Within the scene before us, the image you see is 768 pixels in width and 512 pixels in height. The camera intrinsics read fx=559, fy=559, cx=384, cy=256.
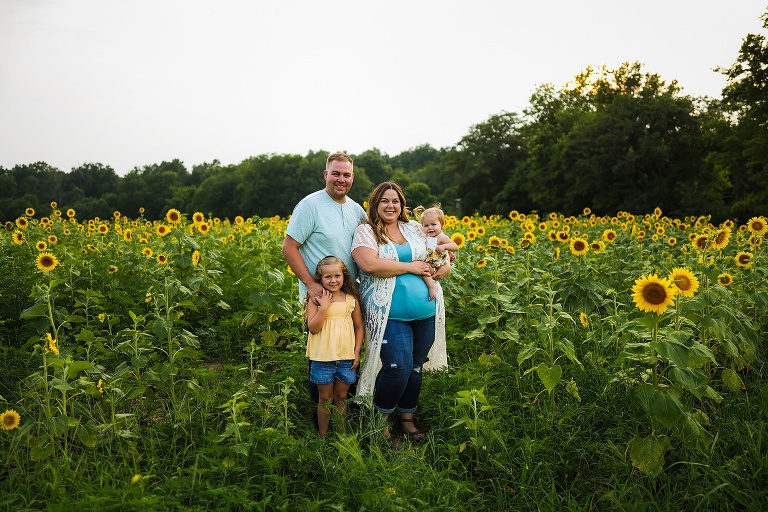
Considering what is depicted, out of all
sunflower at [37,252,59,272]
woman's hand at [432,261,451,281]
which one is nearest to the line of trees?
sunflower at [37,252,59,272]

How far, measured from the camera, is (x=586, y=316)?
4.82 meters

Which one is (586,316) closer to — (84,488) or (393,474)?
(393,474)

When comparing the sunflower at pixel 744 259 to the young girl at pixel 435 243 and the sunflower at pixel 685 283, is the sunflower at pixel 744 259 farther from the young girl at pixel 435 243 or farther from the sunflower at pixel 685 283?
the young girl at pixel 435 243

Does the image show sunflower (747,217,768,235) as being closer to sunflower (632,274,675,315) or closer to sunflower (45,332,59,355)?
sunflower (632,274,675,315)

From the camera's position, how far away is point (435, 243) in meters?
3.67

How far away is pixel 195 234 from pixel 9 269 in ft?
7.83

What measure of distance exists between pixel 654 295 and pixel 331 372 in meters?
1.87

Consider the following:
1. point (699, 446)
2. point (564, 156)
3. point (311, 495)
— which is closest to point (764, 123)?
point (564, 156)

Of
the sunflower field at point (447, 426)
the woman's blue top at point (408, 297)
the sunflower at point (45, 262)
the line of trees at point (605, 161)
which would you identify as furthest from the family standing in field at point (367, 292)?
the line of trees at point (605, 161)

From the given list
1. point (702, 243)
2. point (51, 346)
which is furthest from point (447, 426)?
point (702, 243)

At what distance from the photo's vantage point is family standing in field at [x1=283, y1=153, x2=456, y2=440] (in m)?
3.38

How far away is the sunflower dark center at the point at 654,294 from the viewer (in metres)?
2.83

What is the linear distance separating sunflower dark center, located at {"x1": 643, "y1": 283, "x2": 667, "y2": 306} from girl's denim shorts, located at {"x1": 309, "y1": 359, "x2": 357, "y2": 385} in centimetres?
172

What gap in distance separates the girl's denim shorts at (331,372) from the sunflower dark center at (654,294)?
1720mm
